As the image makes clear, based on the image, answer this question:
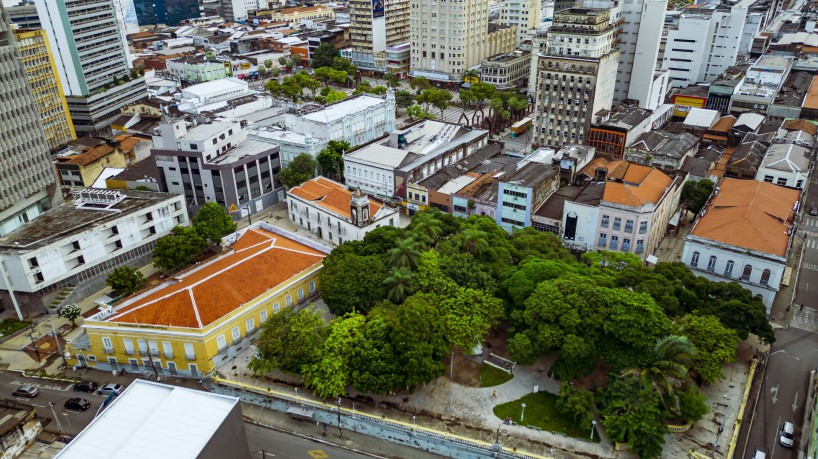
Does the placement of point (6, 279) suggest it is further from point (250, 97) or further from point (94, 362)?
point (250, 97)

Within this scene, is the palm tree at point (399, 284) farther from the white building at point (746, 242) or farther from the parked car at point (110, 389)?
the white building at point (746, 242)

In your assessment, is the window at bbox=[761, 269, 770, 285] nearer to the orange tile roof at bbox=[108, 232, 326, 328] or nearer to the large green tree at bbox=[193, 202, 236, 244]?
the orange tile roof at bbox=[108, 232, 326, 328]

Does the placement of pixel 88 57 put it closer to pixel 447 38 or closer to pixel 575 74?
pixel 447 38

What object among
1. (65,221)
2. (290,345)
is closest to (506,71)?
(65,221)

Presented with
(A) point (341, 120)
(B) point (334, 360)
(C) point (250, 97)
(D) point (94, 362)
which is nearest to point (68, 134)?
(C) point (250, 97)

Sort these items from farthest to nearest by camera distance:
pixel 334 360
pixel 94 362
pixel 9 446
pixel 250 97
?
pixel 250 97, pixel 94 362, pixel 334 360, pixel 9 446

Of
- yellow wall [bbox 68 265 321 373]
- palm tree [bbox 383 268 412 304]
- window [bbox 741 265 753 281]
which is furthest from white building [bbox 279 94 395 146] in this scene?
window [bbox 741 265 753 281]
